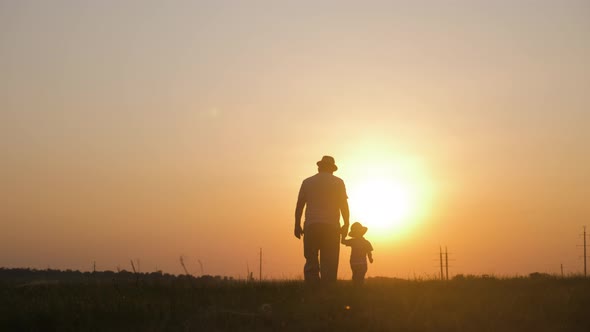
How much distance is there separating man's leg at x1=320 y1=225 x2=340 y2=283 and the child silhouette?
3594 millimetres

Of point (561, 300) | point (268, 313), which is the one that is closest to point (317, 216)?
point (268, 313)

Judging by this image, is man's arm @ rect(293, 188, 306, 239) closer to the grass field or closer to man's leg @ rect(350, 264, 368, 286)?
the grass field

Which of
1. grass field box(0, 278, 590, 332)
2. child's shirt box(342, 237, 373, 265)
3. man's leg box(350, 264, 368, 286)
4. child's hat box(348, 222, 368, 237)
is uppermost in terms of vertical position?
child's hat box(348, 222, 368, 237)

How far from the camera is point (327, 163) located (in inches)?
582

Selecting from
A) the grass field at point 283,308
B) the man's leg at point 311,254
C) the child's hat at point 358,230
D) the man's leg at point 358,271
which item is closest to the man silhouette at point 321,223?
the man's leg at point 311,254

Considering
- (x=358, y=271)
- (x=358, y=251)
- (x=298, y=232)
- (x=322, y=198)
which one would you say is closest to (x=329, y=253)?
(x=298, y=232)

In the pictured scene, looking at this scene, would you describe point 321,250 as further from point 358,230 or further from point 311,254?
point 358,230

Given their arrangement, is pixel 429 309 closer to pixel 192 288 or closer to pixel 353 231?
pixel 192 288

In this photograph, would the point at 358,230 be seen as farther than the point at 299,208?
Yes

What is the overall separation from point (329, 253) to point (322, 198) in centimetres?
95

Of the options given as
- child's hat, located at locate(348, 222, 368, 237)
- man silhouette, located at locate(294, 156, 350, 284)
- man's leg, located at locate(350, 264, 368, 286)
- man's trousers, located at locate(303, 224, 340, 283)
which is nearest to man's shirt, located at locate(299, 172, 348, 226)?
man silhouette, located at locate(294, 156, 350, 284)

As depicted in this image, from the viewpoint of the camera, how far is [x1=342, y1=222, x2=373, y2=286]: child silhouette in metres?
18.0

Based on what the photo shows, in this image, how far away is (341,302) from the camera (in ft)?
39.9

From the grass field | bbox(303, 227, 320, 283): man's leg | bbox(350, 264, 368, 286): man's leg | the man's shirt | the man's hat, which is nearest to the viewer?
the grass field
